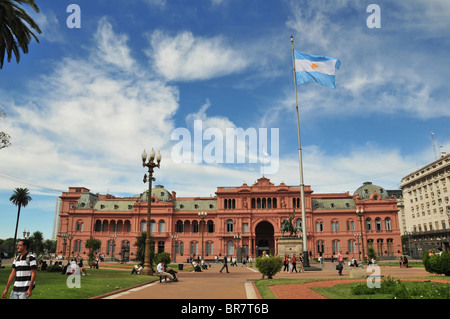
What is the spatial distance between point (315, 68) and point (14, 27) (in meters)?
22.3

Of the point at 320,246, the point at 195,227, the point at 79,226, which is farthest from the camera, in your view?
the point at 195,227

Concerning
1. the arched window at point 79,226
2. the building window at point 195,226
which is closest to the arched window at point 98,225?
the arched window at point 79,226

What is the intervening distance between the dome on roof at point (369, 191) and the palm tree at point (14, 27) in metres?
67.9

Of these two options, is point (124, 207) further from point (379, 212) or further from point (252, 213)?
point (379, 212)

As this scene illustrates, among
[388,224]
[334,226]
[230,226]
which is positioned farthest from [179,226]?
[388,224]

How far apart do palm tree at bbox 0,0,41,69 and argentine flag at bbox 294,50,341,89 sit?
2008 centimetres

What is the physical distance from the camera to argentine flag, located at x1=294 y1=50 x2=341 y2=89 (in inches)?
1059

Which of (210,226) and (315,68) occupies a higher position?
(315,68)

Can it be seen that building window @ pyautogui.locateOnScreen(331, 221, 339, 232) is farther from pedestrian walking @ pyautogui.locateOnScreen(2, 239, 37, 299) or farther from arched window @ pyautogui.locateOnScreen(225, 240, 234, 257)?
pedestrian walking @ pyautogui.locateOnScreen(2, 239, 37, 299)

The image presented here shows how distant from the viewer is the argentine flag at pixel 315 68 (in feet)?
88.3

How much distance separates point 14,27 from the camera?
21.9m

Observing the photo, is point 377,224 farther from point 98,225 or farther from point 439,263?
point 98,225

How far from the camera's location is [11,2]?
21.6 metres

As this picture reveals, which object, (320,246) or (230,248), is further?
(230,248)
